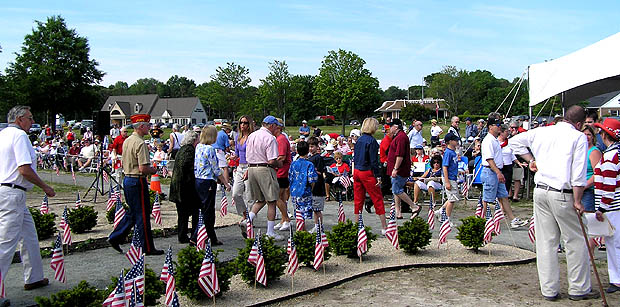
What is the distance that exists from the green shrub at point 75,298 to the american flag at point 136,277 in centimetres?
40

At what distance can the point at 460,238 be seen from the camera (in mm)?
8164

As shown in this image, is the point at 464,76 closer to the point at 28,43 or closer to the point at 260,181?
the point at 28,43

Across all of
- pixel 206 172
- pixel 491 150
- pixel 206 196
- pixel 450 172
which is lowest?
pixel 206 196

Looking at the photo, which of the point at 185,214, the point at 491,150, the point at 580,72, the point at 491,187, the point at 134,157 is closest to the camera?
the point at 134,157

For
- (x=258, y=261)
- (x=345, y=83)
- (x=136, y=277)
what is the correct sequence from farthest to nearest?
(x=345, y=83), (x=258, y=261), (x=136, y=277)

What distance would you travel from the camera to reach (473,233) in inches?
316

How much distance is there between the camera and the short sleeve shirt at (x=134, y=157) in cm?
777

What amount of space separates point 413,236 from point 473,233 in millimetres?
888

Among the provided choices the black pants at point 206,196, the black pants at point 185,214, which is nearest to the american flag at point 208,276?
the black pants at point 206,196

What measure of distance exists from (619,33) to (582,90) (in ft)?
11.1

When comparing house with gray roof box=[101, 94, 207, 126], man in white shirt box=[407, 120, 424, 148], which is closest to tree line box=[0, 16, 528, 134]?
house with gray roof box=[101, 94, 207, 126]

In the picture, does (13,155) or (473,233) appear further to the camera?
(473,233)

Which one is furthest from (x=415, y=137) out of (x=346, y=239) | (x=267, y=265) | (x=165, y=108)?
(x=165, y=108)

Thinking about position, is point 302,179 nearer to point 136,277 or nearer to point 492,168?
point 492,168
